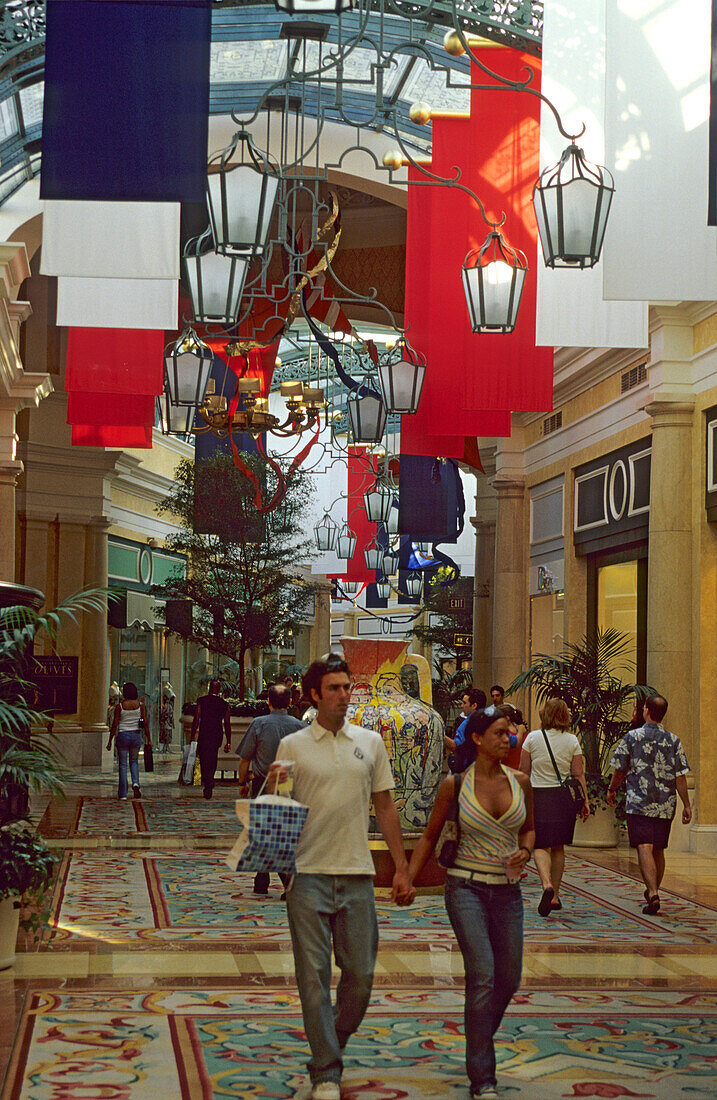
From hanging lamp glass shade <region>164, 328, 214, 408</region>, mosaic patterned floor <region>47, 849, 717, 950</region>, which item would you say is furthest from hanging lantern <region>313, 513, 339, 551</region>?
mosaic patterned floor <region>47, 849, 717, 950</region>

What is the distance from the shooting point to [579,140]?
8875 mm

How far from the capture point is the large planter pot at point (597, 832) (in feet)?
42.5

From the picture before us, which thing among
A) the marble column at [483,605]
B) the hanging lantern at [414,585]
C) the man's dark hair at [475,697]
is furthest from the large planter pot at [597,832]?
the hanging lantern at [414,585]

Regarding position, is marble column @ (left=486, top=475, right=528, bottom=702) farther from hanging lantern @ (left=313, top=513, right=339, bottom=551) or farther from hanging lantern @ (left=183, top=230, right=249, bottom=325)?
hanging lantern @ (left=183, top=230, right=249, bottom=325)

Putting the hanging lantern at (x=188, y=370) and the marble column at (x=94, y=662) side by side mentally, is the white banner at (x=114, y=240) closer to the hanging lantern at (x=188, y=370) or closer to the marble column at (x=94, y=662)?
the hanging lantern at (x=188, y=370)

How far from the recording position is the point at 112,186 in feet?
23.5

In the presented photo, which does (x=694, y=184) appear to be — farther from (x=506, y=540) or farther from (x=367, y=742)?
(x=506, y=540)

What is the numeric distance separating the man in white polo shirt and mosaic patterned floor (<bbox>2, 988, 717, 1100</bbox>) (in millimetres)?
275

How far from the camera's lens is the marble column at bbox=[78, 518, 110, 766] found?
23.4m

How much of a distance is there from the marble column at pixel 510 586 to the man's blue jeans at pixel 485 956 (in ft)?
46.4

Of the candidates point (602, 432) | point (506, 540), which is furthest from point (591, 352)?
point (506, 540)

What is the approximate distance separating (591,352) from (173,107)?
8.80 metres

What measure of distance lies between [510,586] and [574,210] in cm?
1316

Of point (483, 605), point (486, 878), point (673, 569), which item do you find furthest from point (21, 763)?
point (483, 605)
